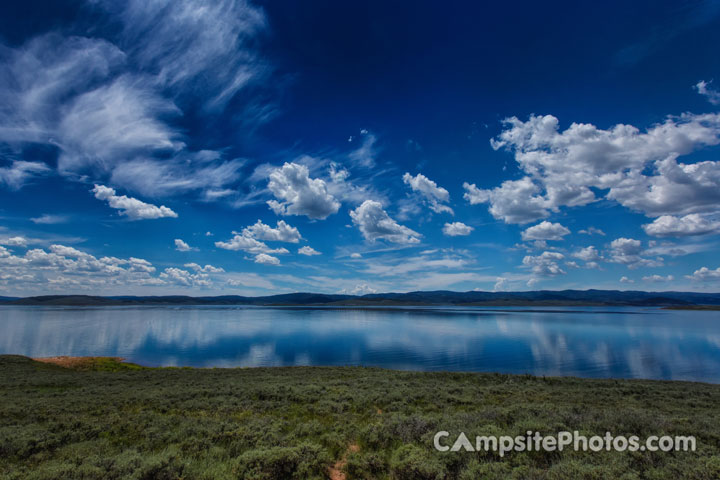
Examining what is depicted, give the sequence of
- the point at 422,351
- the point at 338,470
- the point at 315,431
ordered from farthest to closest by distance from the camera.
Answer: the point at 422,351, the point at 315,431, the point at 338,470

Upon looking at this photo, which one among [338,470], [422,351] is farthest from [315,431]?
[422,351]

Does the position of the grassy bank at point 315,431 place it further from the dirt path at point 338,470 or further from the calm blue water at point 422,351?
the calm blue water at point 422,351


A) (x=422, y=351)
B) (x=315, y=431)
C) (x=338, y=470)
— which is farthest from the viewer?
(x=422, y=351)

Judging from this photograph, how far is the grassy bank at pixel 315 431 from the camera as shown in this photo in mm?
7340

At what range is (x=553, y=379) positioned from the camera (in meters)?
23.8

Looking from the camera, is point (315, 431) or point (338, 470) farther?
point (315, 431)

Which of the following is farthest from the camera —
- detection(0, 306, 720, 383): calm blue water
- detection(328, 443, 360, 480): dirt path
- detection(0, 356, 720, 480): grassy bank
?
detection(0, 306, 720, 383): calm blue water

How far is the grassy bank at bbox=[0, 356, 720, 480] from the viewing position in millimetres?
7340

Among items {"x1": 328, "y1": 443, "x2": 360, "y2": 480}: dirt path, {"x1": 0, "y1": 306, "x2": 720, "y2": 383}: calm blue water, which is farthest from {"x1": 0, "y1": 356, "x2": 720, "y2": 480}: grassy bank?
{"x1": 0, "y1": 306, "x2": 720, "y2": 383}: calm blue water

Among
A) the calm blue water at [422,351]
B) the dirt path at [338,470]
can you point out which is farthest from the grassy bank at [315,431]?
the calm blue water at [422,351]

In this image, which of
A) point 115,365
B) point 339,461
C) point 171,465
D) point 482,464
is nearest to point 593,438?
point 482,464

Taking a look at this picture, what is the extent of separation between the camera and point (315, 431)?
10812 mm

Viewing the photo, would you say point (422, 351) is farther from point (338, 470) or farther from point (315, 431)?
point (338, 470)

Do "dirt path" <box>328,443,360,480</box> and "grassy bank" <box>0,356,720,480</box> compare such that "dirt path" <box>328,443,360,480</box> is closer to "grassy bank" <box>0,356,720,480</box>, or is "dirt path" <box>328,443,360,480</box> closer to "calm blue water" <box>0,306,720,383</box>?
"grassy bank" <box>0,356,720,480</box>
